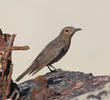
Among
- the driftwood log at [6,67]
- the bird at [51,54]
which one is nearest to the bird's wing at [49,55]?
the bird at [51,54]

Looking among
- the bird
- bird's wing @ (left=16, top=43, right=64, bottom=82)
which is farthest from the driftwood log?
bird's wing @ (left=16, top=43, right=64, bottom=82)

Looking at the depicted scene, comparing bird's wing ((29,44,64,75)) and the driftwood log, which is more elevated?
the driftwood log

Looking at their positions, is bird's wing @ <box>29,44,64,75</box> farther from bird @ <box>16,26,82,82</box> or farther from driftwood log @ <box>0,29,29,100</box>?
driftwood log @ <box>0,29,29,100</box>

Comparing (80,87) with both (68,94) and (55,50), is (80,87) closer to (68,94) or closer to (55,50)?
(68,94)

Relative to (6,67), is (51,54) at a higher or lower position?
lower

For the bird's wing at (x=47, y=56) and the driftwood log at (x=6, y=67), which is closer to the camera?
the driftwood log at (x=6, y=67)

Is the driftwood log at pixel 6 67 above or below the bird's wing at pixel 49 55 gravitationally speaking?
above

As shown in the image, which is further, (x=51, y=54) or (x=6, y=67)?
(x=51, y=54)

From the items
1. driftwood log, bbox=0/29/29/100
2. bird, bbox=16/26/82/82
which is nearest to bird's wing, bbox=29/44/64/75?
bird, bbox=16/26/82/82

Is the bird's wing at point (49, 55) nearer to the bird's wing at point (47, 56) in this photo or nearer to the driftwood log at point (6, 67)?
the bird's wing at point (47, 56)

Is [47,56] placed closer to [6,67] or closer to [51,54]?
[51,54]

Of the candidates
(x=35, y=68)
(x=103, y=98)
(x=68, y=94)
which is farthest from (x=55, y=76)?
(x=103, y=98)

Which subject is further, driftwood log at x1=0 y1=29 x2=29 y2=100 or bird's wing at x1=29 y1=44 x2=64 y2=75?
bird's wing at x1=29 y1=44 x2=64 y2=75

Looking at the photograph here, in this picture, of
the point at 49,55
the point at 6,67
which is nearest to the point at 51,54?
the point at 49,55
